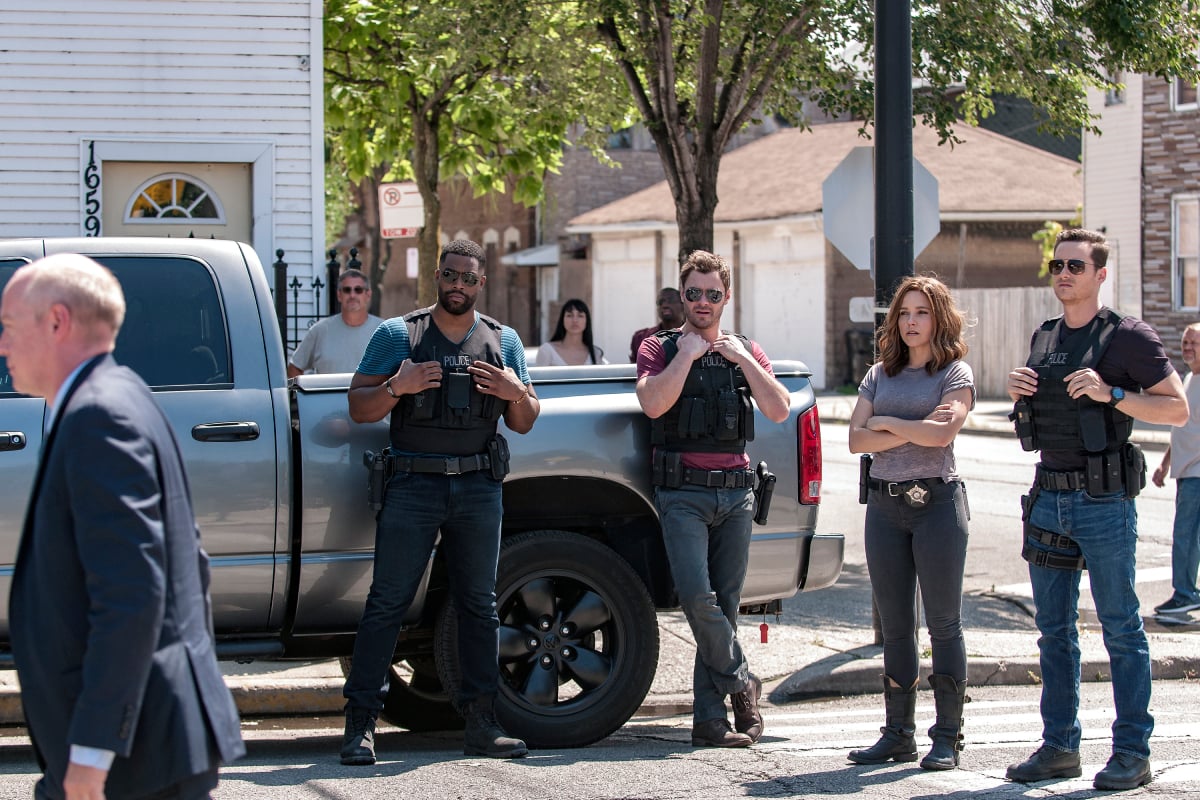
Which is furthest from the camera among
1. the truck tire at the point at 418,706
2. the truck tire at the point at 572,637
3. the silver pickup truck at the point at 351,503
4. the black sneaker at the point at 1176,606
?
the black sneaker at the point at 1176,606

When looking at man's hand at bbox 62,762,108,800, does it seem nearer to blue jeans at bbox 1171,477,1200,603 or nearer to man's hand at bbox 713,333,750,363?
man's hand at bbox 713,333,750,363

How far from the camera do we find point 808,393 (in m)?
6.55

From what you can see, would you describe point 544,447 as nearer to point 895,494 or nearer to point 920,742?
point 895,494

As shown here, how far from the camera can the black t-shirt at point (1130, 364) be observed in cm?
547

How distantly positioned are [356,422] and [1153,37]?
302 inches

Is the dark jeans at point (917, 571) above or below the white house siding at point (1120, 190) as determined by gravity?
below

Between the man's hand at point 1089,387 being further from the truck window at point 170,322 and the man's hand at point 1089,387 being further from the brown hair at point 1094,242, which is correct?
the truck window at point 170,322

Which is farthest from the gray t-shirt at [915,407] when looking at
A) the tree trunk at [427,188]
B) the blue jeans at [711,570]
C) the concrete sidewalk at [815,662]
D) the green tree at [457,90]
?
the tree trunk at [427,188]

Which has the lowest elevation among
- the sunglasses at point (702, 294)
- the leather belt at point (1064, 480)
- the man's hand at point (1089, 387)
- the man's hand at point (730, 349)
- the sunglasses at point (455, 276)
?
the leather belt at point (1064, 480)

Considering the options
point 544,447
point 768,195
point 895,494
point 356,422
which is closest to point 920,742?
point 895,494

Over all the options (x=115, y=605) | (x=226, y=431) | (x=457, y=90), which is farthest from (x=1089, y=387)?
(x=457, y=90)

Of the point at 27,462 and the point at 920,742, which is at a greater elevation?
the point at 27,462

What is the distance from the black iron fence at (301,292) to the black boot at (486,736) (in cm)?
574

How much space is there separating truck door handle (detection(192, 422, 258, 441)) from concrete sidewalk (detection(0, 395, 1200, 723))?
1.92 meters
